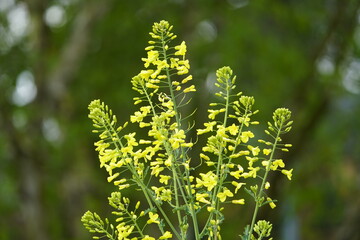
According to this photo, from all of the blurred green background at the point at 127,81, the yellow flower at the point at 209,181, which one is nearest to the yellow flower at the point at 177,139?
the yellow flower at the point at 209,181

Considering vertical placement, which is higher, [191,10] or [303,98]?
[191,10]

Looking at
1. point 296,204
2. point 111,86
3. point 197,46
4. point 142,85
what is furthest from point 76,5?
point 142,85

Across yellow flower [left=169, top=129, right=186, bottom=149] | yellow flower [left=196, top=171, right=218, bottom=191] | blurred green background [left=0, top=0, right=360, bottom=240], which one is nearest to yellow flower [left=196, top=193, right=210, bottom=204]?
yellow flower [left=196, top=171, right=218, bottom=191]

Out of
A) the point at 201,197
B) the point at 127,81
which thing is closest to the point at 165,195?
the point at 201,197

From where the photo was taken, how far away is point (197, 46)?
998 centimetres

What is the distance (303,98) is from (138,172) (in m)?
5.49

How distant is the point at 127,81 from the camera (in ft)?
36.7

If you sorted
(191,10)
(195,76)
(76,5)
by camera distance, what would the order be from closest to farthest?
(195,76) → (191,10) → (76,5)

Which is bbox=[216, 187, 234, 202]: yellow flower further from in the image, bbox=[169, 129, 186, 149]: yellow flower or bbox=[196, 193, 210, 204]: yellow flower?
bbox=[169, 129, 186, 149]: yellow flower

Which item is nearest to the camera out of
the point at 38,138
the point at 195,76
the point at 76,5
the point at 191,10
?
the point at 195,76

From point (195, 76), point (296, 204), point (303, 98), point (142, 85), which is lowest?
point (142, 85)

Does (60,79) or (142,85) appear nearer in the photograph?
(142,85)

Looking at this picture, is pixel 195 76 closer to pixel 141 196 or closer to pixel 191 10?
pixel 191 10

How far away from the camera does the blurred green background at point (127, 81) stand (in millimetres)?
8867
